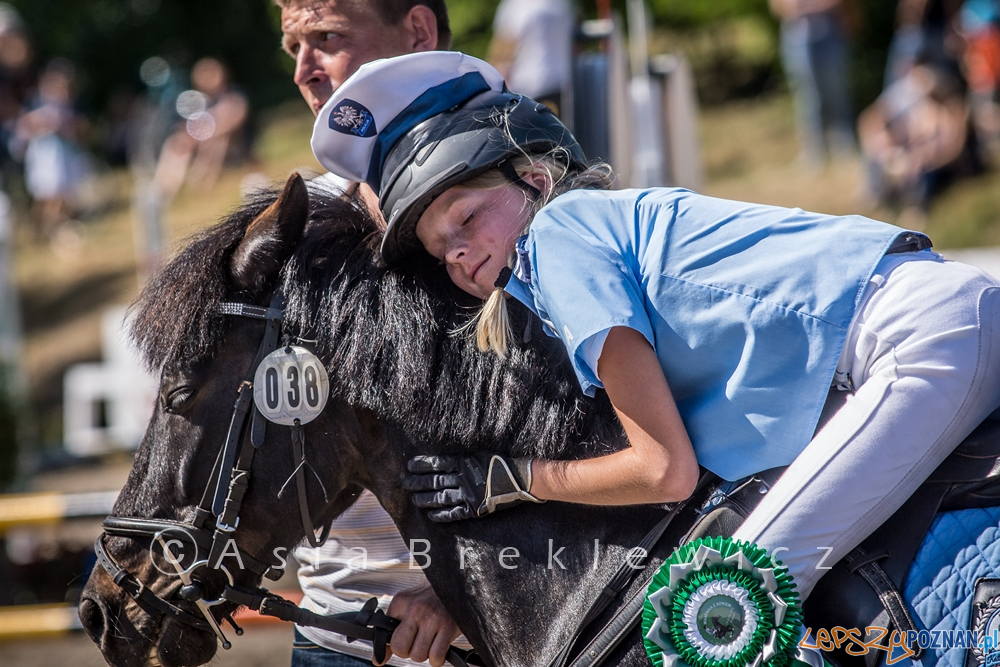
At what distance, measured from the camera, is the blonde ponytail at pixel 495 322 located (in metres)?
1.97

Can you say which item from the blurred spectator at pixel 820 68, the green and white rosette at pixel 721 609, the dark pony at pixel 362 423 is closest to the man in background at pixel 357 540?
the dark pony at pixel 362 423

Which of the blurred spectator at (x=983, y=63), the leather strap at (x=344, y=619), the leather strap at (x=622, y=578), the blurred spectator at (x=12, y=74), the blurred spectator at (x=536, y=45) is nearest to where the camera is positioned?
the leather strap at (x=622, y=578)

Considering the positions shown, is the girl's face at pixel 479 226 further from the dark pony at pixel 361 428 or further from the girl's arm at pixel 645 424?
the girl's arm at pixel 645 424

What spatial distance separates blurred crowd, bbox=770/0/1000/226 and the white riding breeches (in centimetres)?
753

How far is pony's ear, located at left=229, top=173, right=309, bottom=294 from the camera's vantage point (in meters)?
2.11

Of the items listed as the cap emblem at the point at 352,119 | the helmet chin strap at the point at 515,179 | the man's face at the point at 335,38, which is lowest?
the helmet chin strap at the point at 515,179

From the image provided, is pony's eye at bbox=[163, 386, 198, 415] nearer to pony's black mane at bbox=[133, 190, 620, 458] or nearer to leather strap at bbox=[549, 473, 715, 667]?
pony's black mane at bbox=[133, 190, 620, 458]

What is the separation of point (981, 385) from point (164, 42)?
23.0 meters

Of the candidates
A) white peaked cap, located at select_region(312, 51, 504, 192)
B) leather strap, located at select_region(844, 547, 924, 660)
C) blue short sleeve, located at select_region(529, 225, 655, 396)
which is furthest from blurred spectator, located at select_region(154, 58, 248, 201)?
leather strap, located at select_region(844, 547, 924, 660)

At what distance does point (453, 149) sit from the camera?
199 centimetres

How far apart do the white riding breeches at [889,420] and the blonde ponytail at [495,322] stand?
0.62m

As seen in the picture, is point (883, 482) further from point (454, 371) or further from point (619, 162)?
point (619, 162)

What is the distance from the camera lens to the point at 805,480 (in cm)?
177

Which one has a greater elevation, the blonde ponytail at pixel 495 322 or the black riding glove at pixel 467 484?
the blonde ponytail at pixel 495 322
